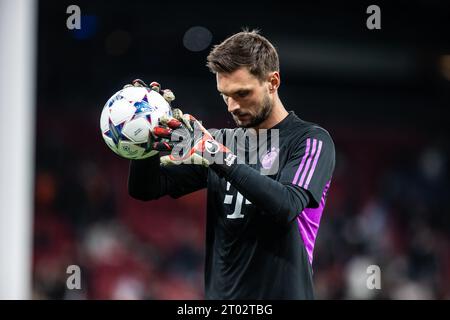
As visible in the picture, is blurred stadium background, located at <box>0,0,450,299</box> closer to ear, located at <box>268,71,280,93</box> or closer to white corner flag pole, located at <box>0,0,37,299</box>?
white corner flag pole, located at <box>0,0,37,299</box>

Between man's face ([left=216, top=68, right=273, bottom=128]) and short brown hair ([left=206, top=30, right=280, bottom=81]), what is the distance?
0.09 ft

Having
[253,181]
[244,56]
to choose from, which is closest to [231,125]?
[244,56]

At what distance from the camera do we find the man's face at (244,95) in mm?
3070

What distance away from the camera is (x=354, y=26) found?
12.3 m

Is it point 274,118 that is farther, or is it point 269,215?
point 274,118

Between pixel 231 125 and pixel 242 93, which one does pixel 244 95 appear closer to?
pixel 242 93

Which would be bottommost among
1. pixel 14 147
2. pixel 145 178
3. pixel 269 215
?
pixel 269 215

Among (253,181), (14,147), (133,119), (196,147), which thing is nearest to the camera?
(253,181)

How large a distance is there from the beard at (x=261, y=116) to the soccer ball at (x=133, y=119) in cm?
34

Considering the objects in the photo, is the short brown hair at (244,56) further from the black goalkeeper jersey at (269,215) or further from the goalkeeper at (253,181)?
the black goalkeeper jersey at (269,215)

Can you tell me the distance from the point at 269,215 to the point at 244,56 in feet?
2.32

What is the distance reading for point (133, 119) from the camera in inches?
120

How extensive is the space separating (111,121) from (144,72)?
992 centimetres
